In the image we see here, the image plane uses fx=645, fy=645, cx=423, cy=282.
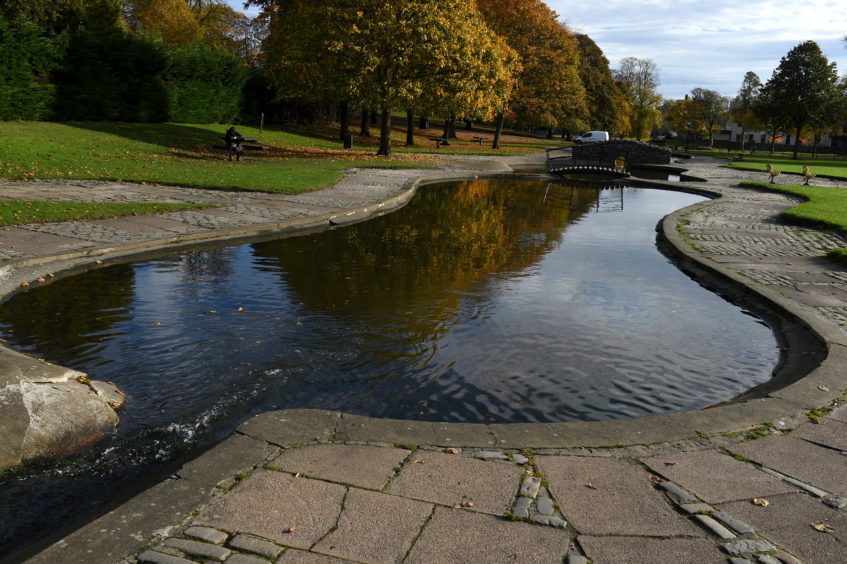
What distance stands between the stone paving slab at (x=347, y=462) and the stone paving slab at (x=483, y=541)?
1.66 ft

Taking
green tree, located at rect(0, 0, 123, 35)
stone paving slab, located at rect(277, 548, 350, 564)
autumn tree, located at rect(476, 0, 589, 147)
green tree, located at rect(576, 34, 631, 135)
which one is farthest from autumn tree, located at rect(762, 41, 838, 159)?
stone paving slab, located at rect(277, 548, 350, 564)

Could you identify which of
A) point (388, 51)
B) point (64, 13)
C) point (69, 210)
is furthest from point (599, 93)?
point (69, 210)

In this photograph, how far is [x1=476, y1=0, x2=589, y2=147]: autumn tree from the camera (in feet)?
153

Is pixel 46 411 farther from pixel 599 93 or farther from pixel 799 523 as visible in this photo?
pixel 599 93

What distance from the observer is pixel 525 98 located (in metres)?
48.6

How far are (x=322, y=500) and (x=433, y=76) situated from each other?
28920 mm

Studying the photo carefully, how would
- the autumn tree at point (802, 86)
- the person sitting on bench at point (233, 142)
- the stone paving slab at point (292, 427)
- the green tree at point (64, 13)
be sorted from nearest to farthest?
the stone paving slab at point (292, 427)
the person sitting on bench at point (233, 142)
the green tree at point (64, 13)
the autumn tree at point (802, 86)

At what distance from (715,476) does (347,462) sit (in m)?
2.13

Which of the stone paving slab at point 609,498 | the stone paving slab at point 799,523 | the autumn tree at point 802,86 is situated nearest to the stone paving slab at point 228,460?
the stone paving slab at point 609,498

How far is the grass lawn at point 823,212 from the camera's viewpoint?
1384 centimetres

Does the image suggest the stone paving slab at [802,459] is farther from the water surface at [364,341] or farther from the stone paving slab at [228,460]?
the stone paving slab at [228,460]

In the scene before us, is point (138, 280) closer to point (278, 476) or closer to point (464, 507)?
point (278, 476)

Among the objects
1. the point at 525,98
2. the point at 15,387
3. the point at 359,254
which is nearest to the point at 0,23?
the point at 359,254

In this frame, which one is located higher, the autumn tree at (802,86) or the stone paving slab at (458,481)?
the autumn tree at (802,86)
